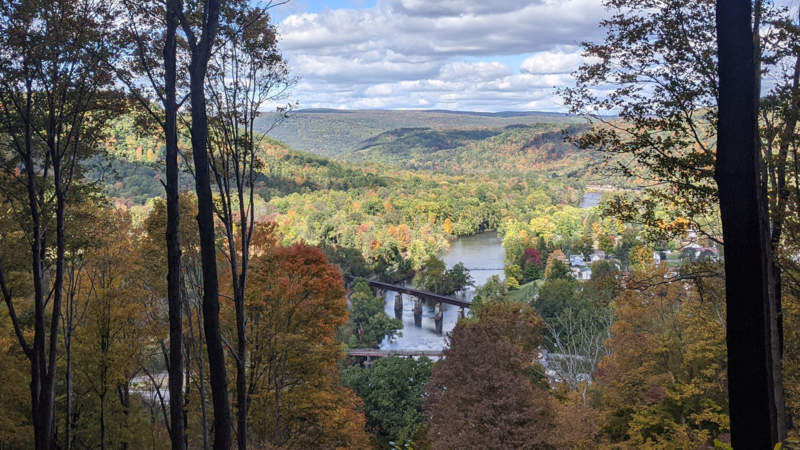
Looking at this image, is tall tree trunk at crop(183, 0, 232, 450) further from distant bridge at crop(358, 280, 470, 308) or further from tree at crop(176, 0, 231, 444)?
distant bridge at crop(358, 280, 470, 308)

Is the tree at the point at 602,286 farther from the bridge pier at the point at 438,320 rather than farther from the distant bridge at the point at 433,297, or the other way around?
the bridge pier at the point at 438,320

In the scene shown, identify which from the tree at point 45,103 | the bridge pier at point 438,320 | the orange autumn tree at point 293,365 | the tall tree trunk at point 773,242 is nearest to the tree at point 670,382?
the tall tree trunk at point 773,242

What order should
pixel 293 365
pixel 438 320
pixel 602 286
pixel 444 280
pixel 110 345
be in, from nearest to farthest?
pixel 602 286 → pixel 110 345 → pixel 293 365 → pixel 438 320 → pixel 444 280

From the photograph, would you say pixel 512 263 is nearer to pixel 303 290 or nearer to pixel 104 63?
pixel 303 290

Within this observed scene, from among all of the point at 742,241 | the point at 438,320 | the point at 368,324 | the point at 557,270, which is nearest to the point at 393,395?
the point at 368,324

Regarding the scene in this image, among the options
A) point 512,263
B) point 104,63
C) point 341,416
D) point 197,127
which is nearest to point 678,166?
point 197,127

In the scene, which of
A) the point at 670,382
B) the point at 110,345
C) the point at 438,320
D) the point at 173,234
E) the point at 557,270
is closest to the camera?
the point at 173,234

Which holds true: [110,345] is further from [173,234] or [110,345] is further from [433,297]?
[433,297]
